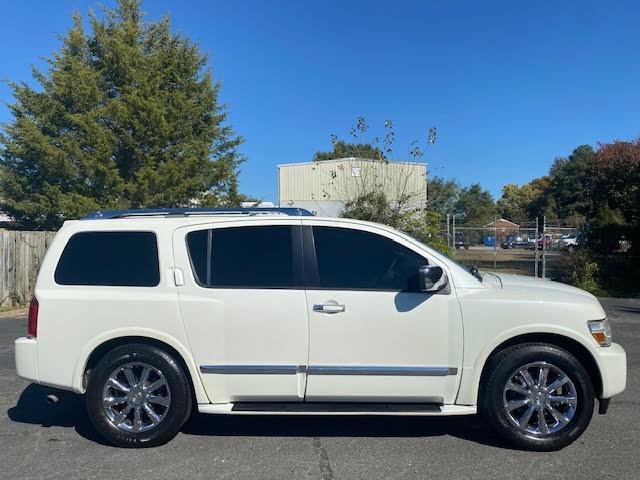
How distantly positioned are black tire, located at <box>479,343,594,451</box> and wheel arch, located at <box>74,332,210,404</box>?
2.31 meters

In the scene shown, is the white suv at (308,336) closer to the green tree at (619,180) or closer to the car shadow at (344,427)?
the car shadow at (344,427)

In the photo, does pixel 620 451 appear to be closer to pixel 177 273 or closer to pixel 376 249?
pixel 376 249

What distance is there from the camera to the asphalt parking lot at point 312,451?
425cm

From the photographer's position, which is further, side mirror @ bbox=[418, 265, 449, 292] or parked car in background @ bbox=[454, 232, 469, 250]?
parked car in background @ bbox=[454, 232, 469, 250]

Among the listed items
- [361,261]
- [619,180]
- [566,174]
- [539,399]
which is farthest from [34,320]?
[566,174]

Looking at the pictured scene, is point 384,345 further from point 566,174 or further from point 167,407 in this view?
point 566,174

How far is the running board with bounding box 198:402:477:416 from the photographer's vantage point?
4.61m

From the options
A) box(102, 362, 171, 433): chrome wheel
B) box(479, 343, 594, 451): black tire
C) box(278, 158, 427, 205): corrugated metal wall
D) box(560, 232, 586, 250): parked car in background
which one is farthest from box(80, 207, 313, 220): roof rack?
box(560, 232, 586, 250): parked car in background

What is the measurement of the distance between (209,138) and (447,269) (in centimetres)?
1832

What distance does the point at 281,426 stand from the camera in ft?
17.3

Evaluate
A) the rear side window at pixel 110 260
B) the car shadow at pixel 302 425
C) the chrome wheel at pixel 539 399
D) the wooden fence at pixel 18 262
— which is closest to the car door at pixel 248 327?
the rear side window at pixel 110 260

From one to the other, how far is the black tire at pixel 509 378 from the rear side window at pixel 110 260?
2872 mm

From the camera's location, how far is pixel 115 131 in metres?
18.1

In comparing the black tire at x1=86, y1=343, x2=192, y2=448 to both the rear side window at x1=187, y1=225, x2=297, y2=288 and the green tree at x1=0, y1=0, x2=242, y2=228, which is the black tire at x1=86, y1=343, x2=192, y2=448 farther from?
the green tree at x1=0, y1=0, x2=242, y2=228
